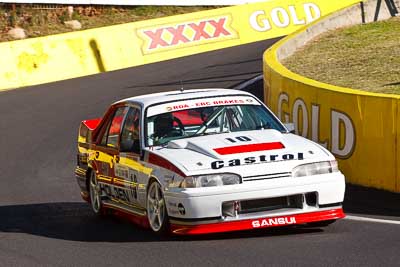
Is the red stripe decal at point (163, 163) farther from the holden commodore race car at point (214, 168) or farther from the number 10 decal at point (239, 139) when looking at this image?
the number 10 decal at point (239, 139)

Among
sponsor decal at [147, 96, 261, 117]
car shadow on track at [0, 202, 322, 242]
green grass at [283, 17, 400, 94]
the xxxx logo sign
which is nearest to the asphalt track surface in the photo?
car shadow on track at [0, 202, 322, 242]

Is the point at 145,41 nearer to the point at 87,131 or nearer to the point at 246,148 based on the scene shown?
the point at 87,131

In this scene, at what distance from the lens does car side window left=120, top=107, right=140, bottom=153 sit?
10508 mm

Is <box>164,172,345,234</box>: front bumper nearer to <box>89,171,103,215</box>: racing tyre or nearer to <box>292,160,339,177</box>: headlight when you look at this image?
<box>292,160,339,177</box>: headlight

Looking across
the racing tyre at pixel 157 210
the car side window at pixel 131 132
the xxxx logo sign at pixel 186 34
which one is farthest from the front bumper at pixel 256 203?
the xxxx logo sign at pixel 186 34

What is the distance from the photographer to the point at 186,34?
3044 centimetres

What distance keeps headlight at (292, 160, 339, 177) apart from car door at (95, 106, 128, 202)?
2174 mm

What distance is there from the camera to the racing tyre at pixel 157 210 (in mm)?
9688

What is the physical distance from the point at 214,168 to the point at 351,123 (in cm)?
344

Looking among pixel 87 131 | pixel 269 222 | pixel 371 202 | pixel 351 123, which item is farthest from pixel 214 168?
pixel 351 123

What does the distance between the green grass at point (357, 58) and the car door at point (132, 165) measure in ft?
19.6

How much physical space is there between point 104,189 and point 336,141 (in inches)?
116

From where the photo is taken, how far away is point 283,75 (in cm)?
1523

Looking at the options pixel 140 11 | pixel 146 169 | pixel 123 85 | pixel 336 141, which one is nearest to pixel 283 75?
pixel 336 141
